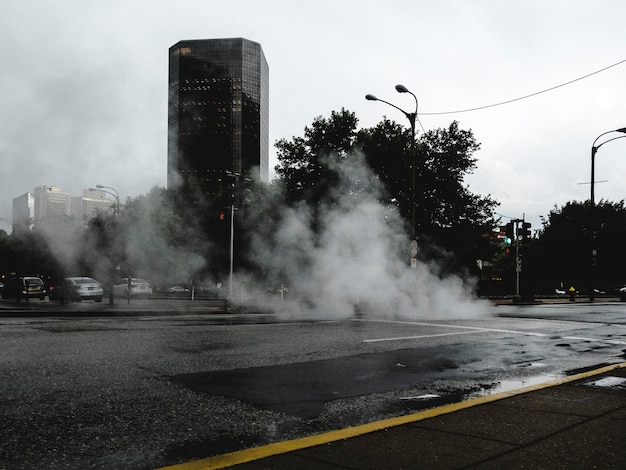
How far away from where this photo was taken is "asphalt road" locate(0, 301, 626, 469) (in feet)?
11.4

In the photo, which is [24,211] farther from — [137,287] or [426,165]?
[426,165]

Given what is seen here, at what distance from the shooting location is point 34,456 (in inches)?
123

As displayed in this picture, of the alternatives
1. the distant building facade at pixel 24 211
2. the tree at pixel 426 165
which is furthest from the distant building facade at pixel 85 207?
the tree at pixel 426 165

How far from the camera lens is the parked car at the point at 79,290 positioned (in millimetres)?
24688

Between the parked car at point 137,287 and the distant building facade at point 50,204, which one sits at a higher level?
the distant building facade at point 50,204

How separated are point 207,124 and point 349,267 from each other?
269 inches

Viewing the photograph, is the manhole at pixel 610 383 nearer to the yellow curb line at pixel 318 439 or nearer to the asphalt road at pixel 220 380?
the asphalt road at pixel 220 380

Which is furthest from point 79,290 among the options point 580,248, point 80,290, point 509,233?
point 580,248

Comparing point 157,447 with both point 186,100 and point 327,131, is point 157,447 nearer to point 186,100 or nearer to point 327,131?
point 186,100

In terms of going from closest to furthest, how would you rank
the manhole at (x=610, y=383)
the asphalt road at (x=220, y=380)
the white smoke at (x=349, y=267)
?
1. the asphalt road at (x=220, y=380)
2. the manhole at (x=610, y=383)
3. the white smoke at (x=349, y=267)

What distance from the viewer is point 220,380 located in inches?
212

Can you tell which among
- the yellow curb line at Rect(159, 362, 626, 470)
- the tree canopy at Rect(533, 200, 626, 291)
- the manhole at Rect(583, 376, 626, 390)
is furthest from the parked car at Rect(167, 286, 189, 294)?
the tree canopy at Rect(533, 200, 626, 291)

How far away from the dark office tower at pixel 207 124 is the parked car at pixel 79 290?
7380mm

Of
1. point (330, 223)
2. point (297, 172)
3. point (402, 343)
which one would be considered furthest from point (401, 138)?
point (402, 343)
